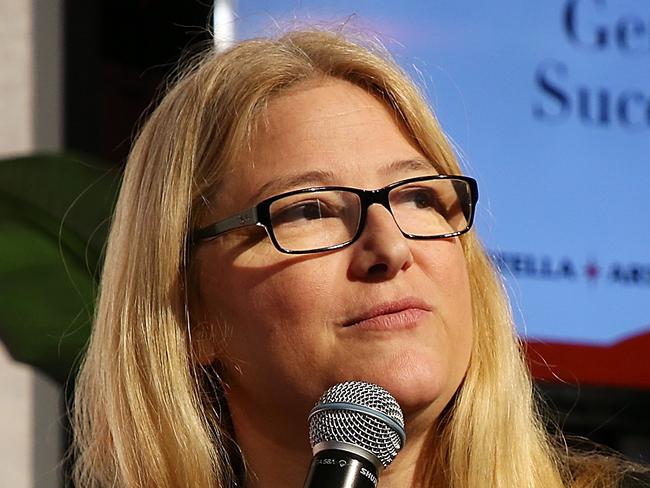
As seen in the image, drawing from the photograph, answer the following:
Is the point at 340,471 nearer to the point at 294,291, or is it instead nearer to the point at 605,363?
the point at 294,291

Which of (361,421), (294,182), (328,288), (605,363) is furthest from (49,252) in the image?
(361,421)

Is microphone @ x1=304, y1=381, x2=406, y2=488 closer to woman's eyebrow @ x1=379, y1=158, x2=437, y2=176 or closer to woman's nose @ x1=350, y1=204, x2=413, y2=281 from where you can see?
woman's nose @ x1=350, y1=204, x2=413, y2=281

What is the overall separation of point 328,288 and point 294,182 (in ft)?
0.64

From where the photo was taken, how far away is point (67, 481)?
9.77 feet

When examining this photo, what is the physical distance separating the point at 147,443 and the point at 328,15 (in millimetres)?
1295

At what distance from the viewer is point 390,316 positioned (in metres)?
1.92

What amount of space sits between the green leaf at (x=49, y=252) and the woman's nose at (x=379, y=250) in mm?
1142

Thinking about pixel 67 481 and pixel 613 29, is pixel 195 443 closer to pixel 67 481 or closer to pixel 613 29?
pixel 67 481

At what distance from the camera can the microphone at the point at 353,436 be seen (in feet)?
5.15

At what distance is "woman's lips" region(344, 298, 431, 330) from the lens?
6.27 feet

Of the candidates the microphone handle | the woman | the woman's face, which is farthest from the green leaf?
the microphone handle

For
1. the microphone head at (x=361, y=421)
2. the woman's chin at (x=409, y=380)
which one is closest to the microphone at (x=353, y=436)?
the microphone head at (x=361, y=421)

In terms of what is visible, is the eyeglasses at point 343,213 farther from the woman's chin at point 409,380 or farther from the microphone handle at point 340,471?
the microphone handle at point 340,471

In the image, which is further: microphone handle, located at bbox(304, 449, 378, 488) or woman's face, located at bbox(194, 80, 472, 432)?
woman's face, located at bbox(194, 80, 472, 432)
